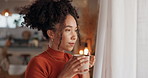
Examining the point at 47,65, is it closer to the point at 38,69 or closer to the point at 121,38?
the point at 38,69

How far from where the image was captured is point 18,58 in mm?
2945

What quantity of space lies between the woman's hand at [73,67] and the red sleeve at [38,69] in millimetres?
58

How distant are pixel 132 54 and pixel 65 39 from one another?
0.27 metres

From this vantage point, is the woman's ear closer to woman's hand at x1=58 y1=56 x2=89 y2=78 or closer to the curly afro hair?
the curly afro hair

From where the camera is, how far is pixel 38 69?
83 cm

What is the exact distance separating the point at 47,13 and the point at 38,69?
0.69ft

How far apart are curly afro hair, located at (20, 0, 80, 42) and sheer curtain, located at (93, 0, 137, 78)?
0.16m

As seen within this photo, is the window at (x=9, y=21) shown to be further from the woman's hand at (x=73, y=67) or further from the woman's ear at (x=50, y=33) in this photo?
the woman's hand at (x=73, y=67)

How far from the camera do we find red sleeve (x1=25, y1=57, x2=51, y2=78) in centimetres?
83

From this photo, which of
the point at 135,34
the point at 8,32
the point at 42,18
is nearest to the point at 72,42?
the point at 42,18

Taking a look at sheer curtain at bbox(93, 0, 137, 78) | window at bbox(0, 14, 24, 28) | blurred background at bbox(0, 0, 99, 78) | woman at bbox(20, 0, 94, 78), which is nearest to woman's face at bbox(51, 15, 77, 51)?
woman at bbox(20, 0, 94, 78)

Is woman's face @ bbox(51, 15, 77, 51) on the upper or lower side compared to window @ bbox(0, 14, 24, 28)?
lower

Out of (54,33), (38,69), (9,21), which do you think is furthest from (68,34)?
(9,21)

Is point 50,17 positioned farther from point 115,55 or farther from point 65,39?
point 115,55
